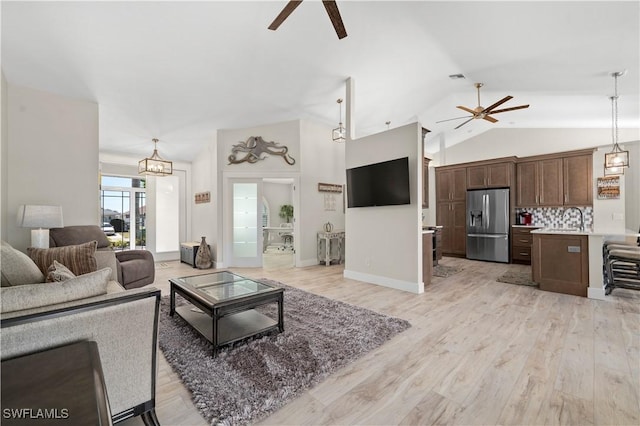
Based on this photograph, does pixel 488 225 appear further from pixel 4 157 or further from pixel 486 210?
pixel 4 157

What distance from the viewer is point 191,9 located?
104 inches

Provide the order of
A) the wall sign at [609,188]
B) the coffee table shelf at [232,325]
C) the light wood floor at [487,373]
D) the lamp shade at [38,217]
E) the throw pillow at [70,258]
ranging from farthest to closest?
the wall sign at [609,188], the lamp shade at [38,217], the throw pillow at [70,258], the coffee table shelf at [232,325], the light wood floor at [487,373]

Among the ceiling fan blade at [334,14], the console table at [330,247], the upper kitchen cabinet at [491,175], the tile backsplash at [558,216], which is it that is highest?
the ceiling fan blade at [334,14]

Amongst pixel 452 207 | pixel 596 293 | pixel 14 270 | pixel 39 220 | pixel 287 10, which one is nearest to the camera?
pixel 14 270

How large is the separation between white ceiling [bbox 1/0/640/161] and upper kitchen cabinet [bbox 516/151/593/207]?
2.79ft

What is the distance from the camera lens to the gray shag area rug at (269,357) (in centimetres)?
162

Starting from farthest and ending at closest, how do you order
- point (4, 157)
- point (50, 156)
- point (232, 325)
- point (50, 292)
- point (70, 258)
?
point (50, 156) < point (4, 157) < point (70, 258) < point (232, 325) < point (50, 292)

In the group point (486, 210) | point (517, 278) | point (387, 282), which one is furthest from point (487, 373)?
point (486, 210)

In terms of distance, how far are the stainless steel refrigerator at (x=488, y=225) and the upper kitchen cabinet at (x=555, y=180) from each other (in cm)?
56

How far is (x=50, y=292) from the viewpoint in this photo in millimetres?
1246

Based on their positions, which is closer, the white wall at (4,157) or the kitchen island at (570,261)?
the white wall at (4,157)

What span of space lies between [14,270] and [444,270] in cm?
575

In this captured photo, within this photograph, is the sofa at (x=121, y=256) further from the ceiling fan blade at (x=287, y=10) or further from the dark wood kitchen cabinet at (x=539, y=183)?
the dark wood kitchen cabinet at (x=539, y=183)

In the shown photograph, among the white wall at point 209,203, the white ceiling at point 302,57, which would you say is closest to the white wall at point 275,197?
the white wall at point 209,203
